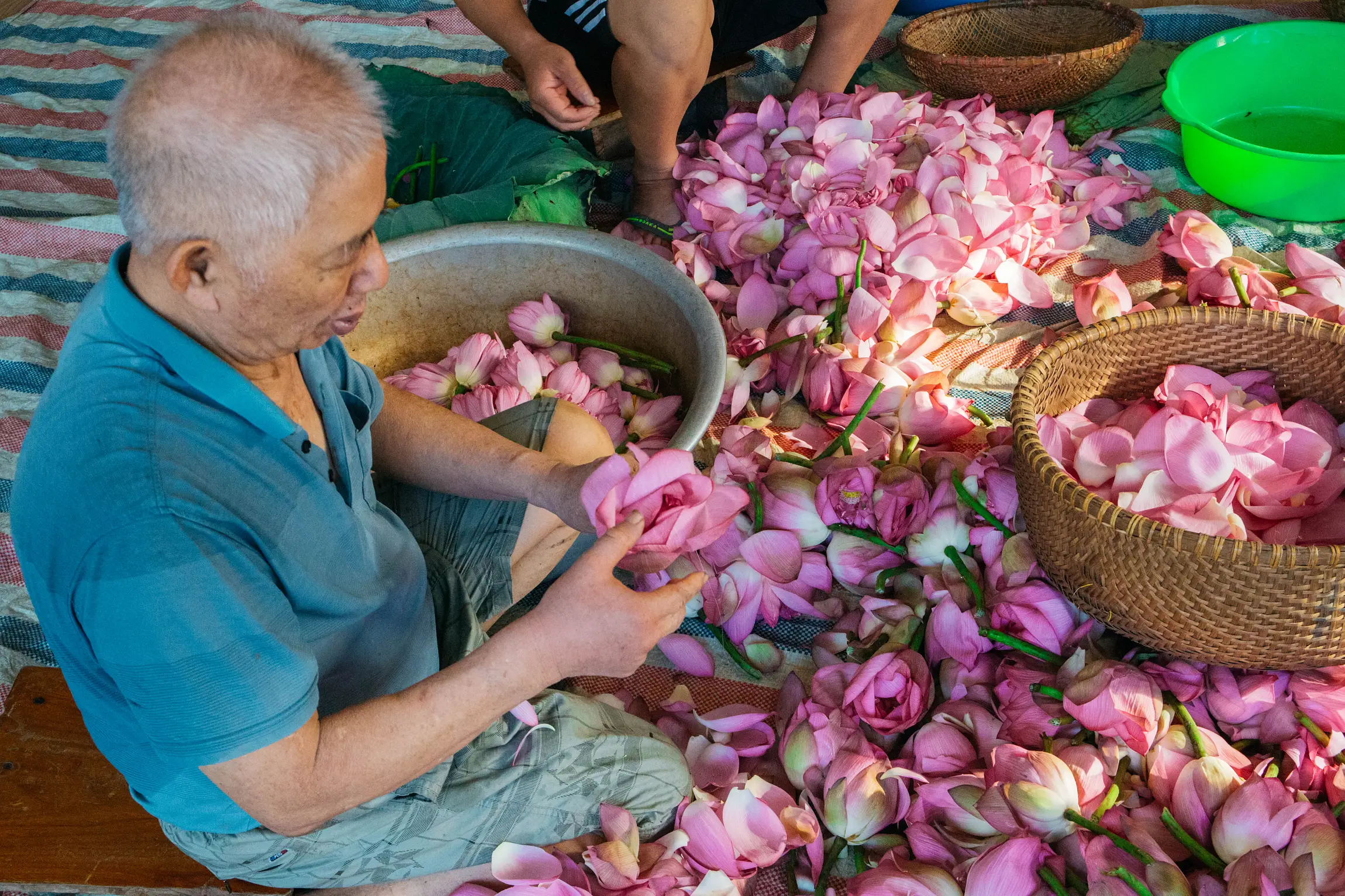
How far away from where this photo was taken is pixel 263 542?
0.76m

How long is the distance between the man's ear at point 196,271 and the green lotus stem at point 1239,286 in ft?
4.44

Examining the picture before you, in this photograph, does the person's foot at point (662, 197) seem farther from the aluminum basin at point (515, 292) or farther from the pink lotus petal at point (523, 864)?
the pink lotus petal at point (523, 864)

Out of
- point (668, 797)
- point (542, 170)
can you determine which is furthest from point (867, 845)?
point (542, 170)

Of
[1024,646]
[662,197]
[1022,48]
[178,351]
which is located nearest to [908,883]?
[1024,646]

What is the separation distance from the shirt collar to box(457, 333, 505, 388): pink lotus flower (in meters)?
0.76

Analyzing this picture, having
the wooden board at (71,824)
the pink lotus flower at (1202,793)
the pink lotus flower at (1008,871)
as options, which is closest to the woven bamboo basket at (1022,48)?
the pink lotus flower at (1202,793)

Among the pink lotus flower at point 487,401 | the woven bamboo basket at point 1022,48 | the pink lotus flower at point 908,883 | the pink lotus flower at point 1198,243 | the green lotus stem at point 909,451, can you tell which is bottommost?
the pink lotus flower at point 908,883

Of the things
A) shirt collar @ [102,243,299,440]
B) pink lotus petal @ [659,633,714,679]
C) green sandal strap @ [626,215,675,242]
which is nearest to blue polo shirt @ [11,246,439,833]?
shirt collar @ [102,243,299,440]

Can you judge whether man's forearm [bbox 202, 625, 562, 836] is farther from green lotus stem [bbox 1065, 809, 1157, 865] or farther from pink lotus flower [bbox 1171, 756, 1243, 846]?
pink lotus flower [bbox 1171, 756, 1243, 846]

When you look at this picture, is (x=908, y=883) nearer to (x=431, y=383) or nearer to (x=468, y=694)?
(x=468, y=694)

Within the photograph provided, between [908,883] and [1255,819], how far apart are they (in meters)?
0.31

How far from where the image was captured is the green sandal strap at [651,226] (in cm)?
181

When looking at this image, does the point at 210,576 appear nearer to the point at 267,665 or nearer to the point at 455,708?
the point at 267,665

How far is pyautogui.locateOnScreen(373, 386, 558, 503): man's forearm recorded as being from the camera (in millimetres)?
1083
